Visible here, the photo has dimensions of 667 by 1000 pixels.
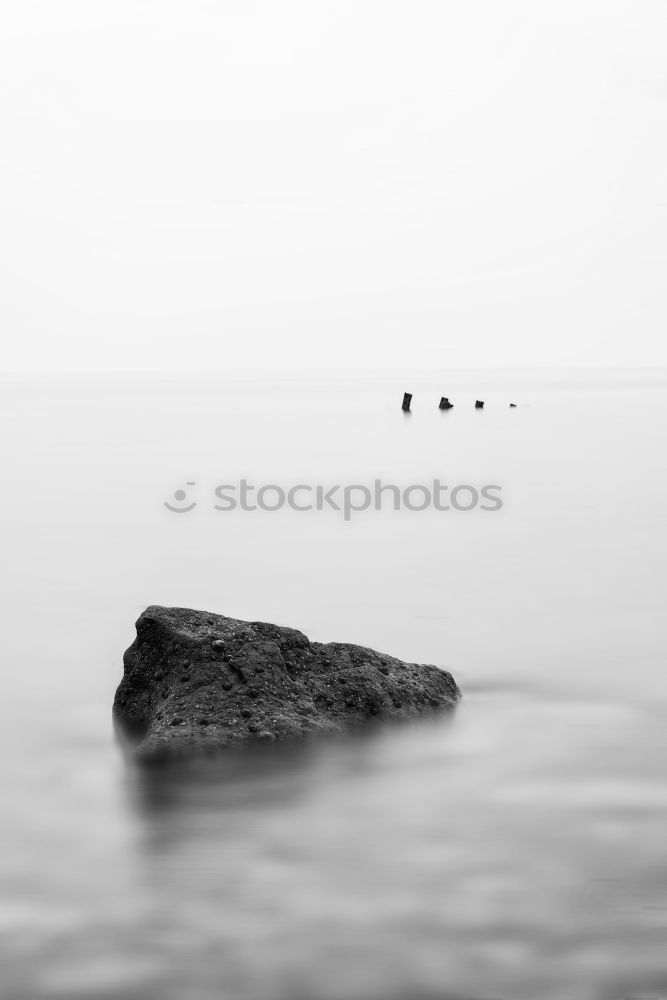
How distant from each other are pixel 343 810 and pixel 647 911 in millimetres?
2137

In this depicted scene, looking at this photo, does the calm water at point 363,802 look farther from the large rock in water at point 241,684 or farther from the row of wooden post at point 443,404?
the row of wooden post at point 443,404

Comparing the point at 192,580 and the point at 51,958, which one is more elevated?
the point at 192,580

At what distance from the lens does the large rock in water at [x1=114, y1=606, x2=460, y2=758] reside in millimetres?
8273

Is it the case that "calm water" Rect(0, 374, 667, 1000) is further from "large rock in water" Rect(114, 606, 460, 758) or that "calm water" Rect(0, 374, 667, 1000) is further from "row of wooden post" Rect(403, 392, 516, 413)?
"row of wooden post" Rect(403, 392, 516, 413)

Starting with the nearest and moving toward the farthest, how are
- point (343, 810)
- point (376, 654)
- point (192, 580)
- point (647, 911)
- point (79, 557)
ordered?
point (647, 911) < point (343, 810) < point (376, 654) < point (192, 580) < point (79, 557)

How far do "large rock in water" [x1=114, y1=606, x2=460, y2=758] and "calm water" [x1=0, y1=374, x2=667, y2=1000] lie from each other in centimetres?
20

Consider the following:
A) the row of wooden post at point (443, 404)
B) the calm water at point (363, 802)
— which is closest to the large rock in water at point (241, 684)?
the calm water at point (363, 802)

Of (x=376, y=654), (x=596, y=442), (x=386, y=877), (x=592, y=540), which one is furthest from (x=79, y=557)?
(x=596, y=442)

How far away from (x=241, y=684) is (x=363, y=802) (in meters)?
1.07

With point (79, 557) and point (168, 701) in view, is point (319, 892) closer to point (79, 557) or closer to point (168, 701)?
point (168, 701)

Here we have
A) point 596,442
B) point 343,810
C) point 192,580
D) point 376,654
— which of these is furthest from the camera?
point 596,442

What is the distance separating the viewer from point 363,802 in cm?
848

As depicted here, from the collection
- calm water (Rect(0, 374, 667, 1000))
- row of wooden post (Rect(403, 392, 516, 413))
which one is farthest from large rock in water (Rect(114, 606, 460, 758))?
Answer: row of wooden post (Rect(403, 392, 516, 413))

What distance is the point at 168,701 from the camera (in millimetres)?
8539
